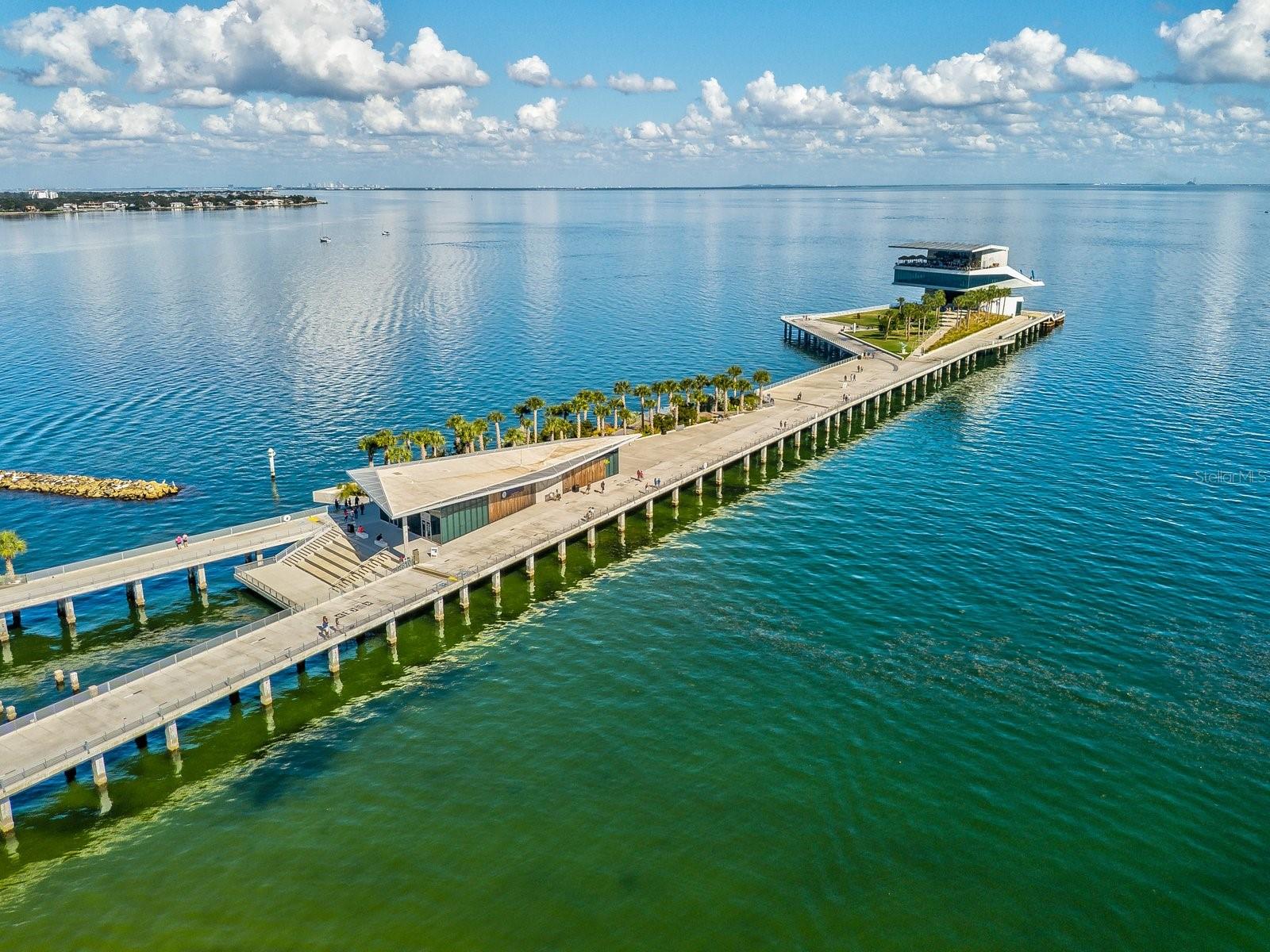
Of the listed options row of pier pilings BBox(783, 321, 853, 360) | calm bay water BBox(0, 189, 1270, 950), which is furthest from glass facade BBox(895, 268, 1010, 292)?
calm bay water BBox(0, 189, 1270, 950)

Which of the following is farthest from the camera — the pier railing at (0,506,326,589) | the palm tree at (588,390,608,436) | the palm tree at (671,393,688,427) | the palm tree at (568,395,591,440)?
the palm tree at (671,393,688,427)

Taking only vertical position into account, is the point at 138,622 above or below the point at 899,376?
below

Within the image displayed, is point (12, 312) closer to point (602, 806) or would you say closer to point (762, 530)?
point (762, 530)

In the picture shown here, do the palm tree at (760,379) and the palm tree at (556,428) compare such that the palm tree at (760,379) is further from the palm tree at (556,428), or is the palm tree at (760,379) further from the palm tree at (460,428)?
the palm tree at (460,428)

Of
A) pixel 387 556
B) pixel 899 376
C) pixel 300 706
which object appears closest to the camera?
pixel 300 706

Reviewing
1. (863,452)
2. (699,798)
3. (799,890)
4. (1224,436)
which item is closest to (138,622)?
(699,798)

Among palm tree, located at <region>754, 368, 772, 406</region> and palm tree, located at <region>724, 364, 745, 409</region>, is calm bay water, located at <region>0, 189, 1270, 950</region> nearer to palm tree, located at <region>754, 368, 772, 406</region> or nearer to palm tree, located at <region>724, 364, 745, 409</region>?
palm tree, located at <region>754, 368, 772, 406</region>
